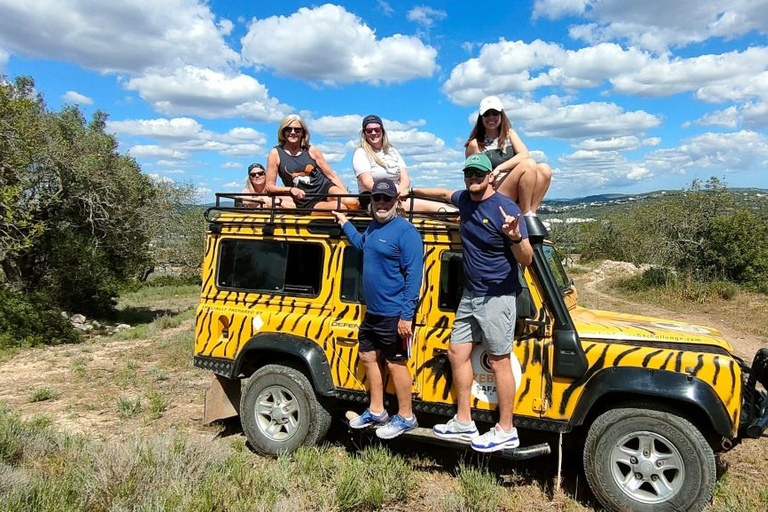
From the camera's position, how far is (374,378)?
4566 mm

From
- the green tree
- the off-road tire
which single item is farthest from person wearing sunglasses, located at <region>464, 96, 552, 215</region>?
the green tree

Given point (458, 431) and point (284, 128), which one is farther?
point (284, 128)

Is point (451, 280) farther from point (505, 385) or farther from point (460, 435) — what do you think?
point (460, 435)

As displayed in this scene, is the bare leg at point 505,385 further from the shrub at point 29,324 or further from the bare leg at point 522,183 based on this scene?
the shrub at point 29,324

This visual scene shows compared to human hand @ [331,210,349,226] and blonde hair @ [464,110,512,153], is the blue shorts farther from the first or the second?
blonde hair @ [464,110,512,153]

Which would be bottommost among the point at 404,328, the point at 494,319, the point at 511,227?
the point at 404,328

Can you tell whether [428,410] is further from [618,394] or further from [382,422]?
[618,394]

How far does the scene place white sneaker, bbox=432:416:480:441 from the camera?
423 centimetres

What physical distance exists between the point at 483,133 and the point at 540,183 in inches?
35.1

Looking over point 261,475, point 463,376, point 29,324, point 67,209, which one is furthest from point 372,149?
point 67,209

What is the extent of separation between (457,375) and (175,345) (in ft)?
30.2

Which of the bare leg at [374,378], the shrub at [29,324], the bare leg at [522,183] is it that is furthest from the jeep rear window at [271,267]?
the shrub at [29,324]

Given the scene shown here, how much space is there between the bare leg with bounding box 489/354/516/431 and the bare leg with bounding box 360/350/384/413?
3.22 feet

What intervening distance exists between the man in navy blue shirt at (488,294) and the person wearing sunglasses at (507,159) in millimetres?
301
